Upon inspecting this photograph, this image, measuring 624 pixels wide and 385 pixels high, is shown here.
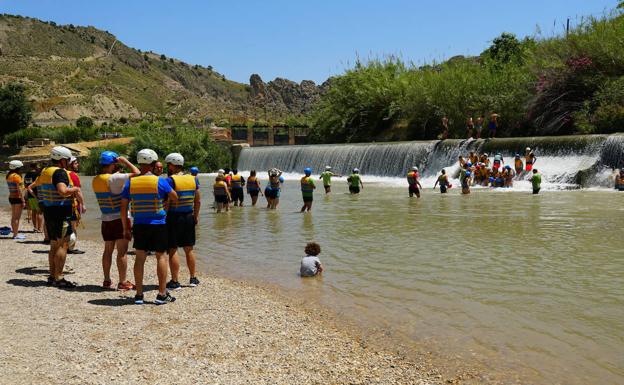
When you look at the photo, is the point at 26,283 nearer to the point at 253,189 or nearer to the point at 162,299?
the point at 162,299

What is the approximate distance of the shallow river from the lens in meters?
5.44

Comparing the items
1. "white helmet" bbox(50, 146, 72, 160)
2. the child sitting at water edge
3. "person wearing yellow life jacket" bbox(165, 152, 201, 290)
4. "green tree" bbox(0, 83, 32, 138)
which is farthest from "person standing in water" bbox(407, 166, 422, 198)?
"green tree" bbox(0, 83, 32, 138)

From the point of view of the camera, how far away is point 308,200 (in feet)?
55.7

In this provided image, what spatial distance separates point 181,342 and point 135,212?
176 centimetres

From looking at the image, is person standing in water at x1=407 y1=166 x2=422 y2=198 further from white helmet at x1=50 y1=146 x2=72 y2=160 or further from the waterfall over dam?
white helmet at x1=50 y1=146 x2=72 y2=160

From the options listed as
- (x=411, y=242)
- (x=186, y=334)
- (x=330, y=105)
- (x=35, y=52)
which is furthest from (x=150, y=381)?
(x=35, y=52)

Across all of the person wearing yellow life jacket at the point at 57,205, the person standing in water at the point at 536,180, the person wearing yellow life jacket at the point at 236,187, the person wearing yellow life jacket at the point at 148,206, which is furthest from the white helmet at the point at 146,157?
the person standing in water at the point at 536,180

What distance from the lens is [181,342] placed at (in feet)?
17.6

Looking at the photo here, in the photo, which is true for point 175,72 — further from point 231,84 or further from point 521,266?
point 521,266

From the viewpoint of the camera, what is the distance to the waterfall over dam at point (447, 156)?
2277 cm

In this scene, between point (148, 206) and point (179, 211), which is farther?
point (179, 211)

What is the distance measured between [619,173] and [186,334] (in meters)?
20.0

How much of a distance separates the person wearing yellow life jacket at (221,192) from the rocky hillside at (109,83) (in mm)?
70375

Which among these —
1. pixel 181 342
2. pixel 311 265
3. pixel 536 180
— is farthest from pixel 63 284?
pixel 536 180
